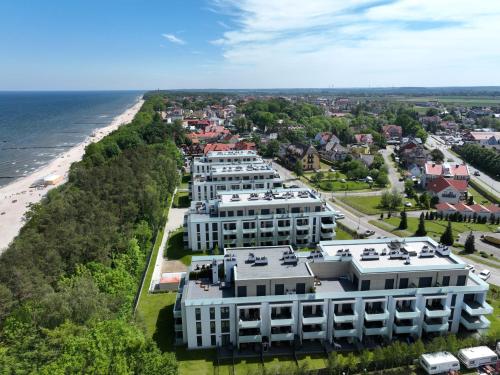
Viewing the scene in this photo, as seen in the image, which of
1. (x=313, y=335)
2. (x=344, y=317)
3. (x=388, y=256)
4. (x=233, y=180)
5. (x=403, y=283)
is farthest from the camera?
(x=233, y=180)

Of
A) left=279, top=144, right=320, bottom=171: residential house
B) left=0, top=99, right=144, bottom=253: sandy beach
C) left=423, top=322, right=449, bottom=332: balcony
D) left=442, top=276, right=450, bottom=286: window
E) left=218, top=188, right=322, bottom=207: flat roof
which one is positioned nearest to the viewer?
left=423, top=322, right=449, bottom=332: balcony

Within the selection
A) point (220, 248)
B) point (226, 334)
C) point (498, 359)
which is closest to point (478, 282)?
point (498, 359)

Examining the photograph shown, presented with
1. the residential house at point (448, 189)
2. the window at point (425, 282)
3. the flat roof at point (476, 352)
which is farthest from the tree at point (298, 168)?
the flat roof at point (476, 352)

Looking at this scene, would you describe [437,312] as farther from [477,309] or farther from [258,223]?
[258,223]

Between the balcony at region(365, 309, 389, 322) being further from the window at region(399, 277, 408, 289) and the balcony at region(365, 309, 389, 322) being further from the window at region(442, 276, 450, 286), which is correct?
the window at region(442, 276, 450, 286)

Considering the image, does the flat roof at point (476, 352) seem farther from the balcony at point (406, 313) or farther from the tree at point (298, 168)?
the tree at point (298, 168)

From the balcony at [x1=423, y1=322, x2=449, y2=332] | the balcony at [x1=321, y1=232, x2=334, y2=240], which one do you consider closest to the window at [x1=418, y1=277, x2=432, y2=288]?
the balcony at [x1=423, y1=322, x2=449, y2=332]

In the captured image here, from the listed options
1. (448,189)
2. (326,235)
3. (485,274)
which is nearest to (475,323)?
(485,274)

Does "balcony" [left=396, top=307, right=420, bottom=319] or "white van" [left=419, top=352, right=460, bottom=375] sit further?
"balcony" [left=396, top=307, right=420, bottom=319]
